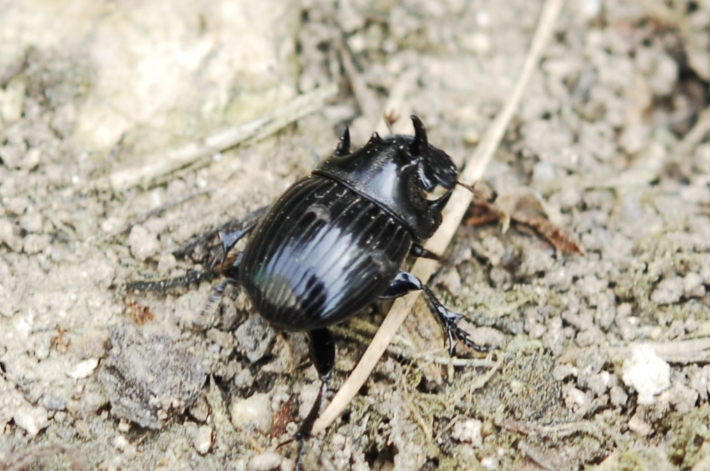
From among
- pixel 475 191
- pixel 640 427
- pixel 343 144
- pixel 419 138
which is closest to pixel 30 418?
pixel 343 144

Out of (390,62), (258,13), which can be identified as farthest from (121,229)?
(390,62)

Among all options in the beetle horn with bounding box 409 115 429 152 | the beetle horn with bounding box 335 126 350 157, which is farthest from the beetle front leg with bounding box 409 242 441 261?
the beetle horn with bounding box 335 126 350 157

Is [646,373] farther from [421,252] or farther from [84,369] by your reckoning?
[84,369]

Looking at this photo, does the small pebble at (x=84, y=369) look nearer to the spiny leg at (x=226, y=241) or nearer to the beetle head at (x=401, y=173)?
the spiny leg at (x=226, y=241)

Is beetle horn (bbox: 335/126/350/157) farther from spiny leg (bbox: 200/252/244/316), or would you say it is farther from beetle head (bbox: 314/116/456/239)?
spiny leg (bbox: 200/252/244/316)

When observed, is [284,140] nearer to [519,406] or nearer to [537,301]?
[537,301]

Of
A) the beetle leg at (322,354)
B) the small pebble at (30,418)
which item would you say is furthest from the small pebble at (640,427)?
the small pebble at (30,418)

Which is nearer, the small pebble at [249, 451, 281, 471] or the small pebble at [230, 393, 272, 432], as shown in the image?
the small pebble at [249, 451, 281, 471]
